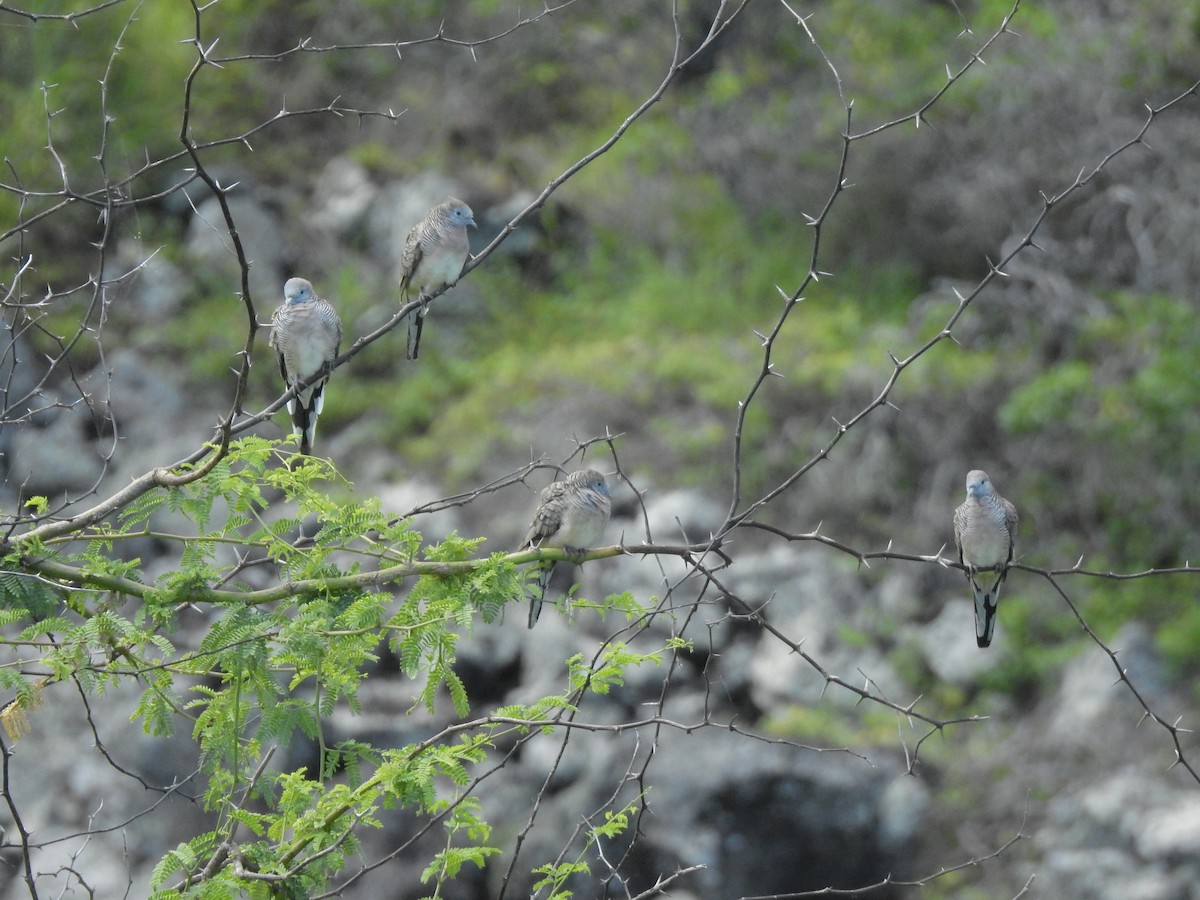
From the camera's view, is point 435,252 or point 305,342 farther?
point 435,252

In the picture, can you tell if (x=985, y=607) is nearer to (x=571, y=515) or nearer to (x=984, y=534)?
(x=984, y=534)

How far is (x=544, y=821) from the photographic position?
9.22 meters

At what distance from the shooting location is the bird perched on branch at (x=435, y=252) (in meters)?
7.11

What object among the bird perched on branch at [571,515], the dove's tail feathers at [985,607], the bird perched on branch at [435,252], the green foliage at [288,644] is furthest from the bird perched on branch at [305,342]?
the dove's tail feathers at [985,607]

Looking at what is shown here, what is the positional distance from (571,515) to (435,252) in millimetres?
1900

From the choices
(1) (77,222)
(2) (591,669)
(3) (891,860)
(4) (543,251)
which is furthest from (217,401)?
(2) (591,669)

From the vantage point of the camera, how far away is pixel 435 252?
7.11 m

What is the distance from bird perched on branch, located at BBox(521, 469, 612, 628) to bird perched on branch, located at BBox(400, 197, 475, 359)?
1417mm

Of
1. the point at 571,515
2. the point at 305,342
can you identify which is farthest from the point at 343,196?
the point at 571,515

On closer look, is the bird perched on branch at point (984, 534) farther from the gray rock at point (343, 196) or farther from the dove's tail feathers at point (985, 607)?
A: the gray rock at point (343, 196)

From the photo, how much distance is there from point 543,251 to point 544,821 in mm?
7458

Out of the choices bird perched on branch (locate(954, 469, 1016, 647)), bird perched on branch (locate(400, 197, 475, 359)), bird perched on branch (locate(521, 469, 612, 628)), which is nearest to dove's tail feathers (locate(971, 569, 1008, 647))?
bird perched on branch (locate(954, 469, 1016, 647))

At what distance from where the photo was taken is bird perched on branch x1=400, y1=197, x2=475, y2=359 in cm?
711

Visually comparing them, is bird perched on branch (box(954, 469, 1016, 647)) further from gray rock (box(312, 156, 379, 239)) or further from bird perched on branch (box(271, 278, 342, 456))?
gray rock (box(312, 156, 379, 239))
